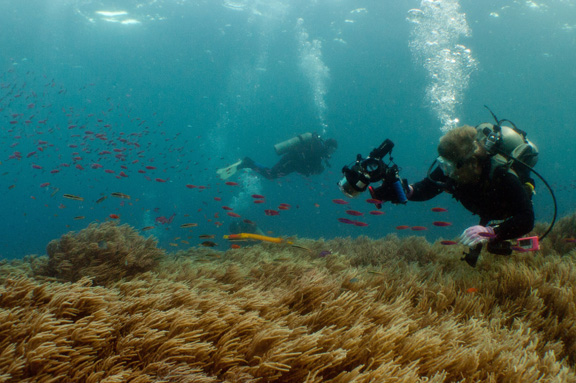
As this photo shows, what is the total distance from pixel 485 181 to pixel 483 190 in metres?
0.14

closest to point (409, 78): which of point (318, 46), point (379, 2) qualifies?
point (318, 46)

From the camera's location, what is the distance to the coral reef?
4.04 m

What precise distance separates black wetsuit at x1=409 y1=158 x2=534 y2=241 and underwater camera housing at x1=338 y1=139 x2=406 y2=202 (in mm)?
899

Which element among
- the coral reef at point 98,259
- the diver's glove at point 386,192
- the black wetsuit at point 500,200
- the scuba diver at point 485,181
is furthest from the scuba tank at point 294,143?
the diver's glove at point 386,192

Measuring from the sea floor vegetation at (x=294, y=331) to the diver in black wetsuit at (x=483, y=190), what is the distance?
662 millimetres

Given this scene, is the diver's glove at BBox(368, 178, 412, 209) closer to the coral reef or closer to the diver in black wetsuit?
the diver in black wetsuit

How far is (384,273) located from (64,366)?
3.34 m

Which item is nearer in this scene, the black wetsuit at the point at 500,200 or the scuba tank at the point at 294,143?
the black wetsuit at the point at 500,200

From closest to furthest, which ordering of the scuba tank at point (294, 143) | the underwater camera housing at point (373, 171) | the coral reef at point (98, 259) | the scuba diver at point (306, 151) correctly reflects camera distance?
the underwater camera housing at point (373, 171), the coral reef at point (98, 259), the scuba diver at point (306, 151), the scuba tank at point (294, 143)

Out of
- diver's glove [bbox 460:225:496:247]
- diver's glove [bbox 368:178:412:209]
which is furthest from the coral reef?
diver's glove [bbox 460:225:496:247]

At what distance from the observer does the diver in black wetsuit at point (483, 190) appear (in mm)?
3189

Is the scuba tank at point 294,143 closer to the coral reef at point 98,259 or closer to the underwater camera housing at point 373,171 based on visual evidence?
the coral reef at point 98,259

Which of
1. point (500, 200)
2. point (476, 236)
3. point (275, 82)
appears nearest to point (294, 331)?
point (476, 236)

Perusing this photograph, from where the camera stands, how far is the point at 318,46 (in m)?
45.8
